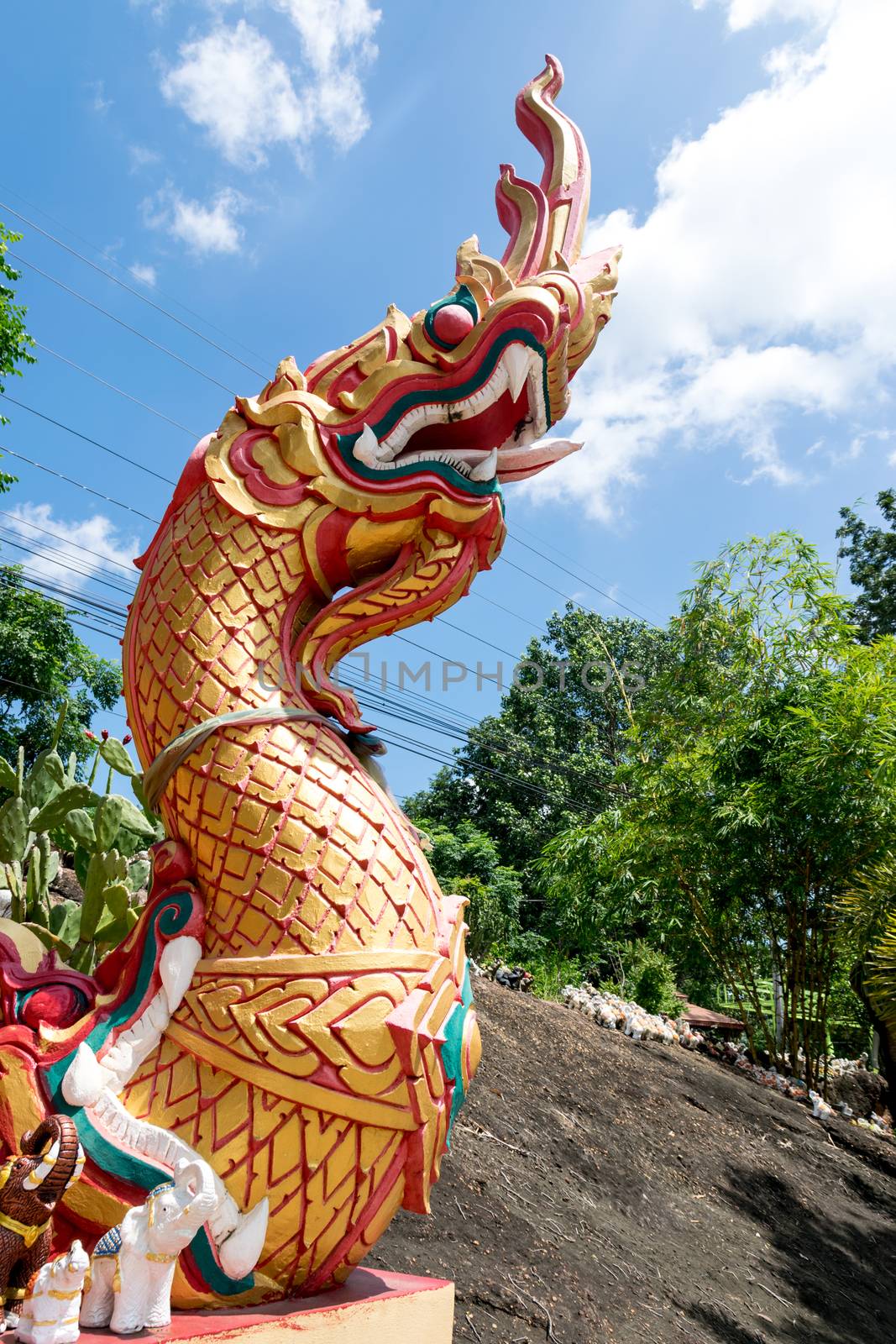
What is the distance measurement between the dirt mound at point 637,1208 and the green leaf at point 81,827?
6.73 feet

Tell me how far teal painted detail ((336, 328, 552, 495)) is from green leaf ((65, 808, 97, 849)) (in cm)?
254

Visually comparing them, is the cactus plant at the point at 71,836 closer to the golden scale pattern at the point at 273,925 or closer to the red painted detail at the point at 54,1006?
the red painted detail at the point at 54,1006

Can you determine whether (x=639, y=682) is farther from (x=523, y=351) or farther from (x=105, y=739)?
(x=523, y=351)

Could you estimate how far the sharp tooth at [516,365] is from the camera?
2.16m

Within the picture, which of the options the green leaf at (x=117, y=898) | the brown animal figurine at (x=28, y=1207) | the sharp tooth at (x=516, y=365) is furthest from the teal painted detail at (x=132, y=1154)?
the sharp tooth at (x=516, y=365)

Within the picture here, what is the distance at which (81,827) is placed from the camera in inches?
155

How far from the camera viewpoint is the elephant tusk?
157cm

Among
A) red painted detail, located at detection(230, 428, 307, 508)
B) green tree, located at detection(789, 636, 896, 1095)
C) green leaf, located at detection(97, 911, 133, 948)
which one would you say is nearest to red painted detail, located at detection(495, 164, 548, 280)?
red painted detail, located at detection(230, 428, 307, 508)

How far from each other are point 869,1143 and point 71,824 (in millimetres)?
7479

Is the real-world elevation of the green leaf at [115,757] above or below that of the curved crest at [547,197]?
below

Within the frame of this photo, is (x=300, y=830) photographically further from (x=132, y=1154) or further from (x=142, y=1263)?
(x=142, y=1263)

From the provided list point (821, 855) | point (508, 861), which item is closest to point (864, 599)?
point (508, 861)

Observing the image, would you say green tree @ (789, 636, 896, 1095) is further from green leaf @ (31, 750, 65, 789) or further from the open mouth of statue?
green leaf @ (31, 750, 65, 789)

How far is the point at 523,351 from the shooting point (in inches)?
85.0
